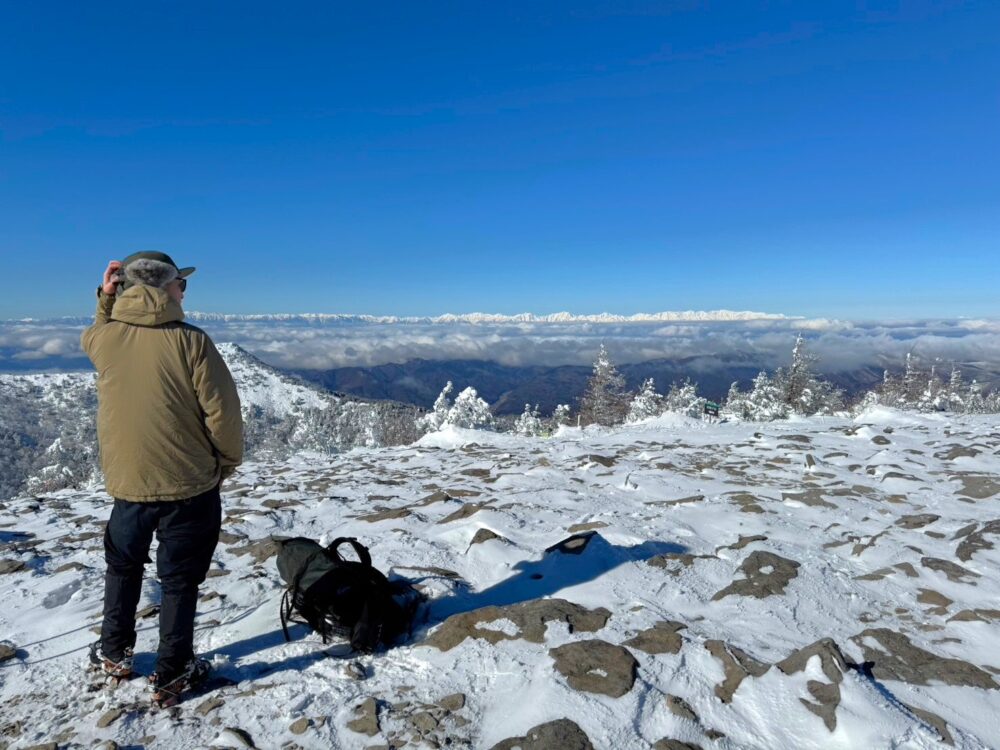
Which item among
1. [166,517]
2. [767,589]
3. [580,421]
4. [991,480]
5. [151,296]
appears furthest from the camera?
[580,421]

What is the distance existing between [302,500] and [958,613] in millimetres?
9099

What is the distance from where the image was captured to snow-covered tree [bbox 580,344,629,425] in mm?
53781

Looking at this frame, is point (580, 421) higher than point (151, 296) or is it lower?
lower

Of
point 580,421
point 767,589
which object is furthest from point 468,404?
point 767,589

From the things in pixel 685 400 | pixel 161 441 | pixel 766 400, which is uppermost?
pixel 161 441

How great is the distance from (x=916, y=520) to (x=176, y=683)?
8.86 metres

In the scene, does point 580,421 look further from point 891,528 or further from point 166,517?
point 166,517

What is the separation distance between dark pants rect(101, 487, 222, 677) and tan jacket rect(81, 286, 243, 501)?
0.50 feet

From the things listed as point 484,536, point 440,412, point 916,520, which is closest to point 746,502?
point 916,520

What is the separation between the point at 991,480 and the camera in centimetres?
940

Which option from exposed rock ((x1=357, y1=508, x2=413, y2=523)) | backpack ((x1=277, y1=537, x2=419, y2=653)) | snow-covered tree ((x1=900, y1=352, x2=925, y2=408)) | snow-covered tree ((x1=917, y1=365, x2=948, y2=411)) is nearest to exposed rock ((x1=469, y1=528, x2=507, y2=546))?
exposed rock ((x1=357, y1=508, x2=413, y2=523))

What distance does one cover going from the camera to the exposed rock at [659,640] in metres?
3.81

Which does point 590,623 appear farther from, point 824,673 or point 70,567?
point 70,567

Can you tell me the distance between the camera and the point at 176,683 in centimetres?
333
